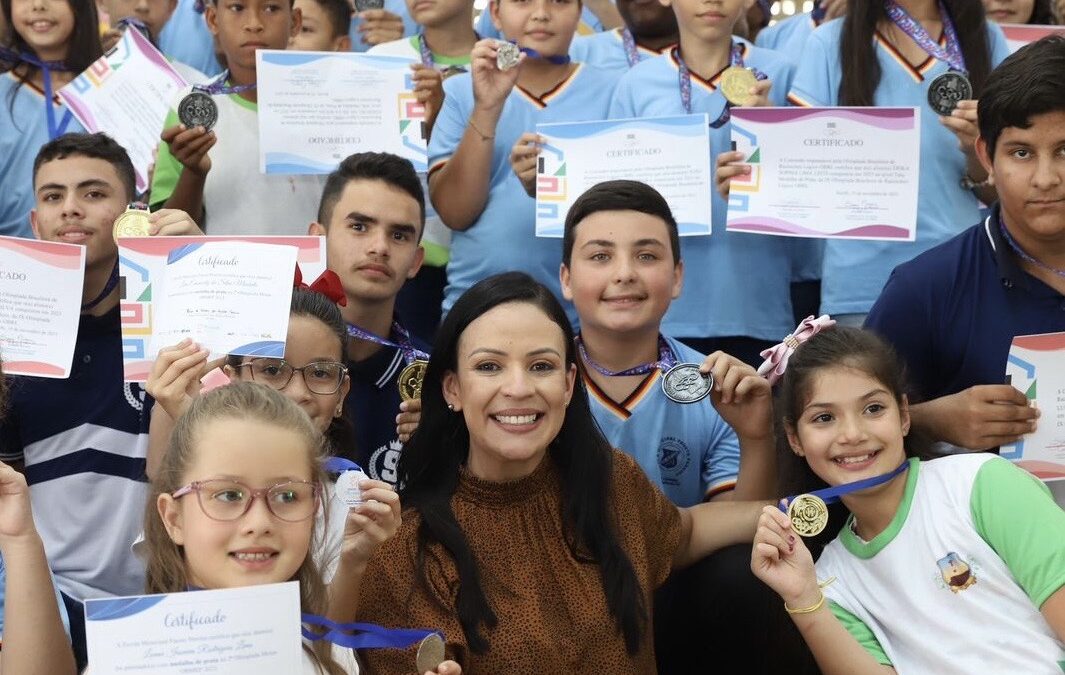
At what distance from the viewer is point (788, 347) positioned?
399 centimetres

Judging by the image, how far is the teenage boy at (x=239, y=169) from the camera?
5.12 meters

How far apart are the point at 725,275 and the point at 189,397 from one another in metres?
1.99

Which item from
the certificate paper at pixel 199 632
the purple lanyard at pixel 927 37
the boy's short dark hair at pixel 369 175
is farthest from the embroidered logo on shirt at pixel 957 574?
the boy's short dark hair at pixel 369 175

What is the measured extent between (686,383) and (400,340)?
1015mm

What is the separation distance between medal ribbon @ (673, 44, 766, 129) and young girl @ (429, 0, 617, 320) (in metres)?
0.30

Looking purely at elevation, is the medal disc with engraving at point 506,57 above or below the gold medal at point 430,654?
above

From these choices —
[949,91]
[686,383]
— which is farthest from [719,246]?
[686,383]

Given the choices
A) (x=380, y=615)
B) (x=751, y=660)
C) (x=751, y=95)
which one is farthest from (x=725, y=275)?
(x=380, y=615)

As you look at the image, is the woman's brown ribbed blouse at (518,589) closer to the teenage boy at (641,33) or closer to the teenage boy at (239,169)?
the teenage boy at (239,169)

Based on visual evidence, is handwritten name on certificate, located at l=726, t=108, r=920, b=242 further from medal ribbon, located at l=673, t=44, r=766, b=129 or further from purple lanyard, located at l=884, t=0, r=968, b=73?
purple lanyard, located at l=884, t=0, r=968, b=73

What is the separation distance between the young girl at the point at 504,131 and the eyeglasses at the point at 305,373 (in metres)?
1.28

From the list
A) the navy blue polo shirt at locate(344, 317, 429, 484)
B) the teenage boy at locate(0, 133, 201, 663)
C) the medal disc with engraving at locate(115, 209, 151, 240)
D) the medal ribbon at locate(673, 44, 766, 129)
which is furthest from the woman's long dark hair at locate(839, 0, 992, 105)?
the medal disc with engraving at locate(115, 209, 151, 240)

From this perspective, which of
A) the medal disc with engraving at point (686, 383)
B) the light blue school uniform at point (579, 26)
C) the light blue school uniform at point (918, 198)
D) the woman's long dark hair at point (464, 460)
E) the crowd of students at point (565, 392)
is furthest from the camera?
the light blue school uniform at point (579, 26)

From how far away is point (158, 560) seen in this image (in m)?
3.10
